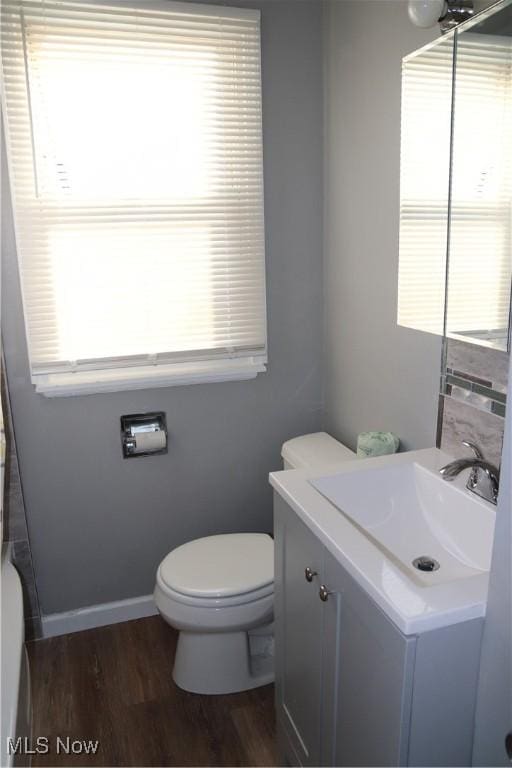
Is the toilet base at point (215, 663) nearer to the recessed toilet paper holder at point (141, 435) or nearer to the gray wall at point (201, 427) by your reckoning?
the gray wall at point (201, 427)

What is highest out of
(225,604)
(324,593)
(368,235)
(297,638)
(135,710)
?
(368,235)

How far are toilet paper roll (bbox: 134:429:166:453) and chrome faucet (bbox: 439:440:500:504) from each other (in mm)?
1173

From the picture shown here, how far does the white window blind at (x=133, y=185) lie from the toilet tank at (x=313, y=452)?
1.30 feet

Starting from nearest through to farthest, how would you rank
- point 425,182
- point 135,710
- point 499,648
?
point 499,648 → point 425,182 → point 135,710

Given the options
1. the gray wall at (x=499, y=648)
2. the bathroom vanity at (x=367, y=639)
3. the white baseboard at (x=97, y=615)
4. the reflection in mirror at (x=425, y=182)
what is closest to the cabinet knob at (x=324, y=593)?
the bathroom vanity at (x=367, y=639)

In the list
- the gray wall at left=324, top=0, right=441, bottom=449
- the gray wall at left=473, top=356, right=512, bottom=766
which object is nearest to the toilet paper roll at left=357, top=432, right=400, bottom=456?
the gray wall at left=324, top=0, right=441, bottom=449

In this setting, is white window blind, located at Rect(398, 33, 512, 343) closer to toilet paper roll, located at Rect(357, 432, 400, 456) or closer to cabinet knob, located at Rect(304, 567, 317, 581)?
toilet paper roll, located at Rect(357, 432, 400, 456)

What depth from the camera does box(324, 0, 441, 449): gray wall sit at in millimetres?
1788

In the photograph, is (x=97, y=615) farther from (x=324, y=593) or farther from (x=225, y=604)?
(x=324, y=593)

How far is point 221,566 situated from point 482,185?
1399mm

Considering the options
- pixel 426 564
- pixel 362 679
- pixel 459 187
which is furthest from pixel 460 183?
pixel 362 679

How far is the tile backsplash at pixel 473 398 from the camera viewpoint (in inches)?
56.5

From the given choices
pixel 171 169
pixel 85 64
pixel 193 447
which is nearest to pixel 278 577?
pixel 193 447

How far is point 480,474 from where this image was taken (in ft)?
4.62
